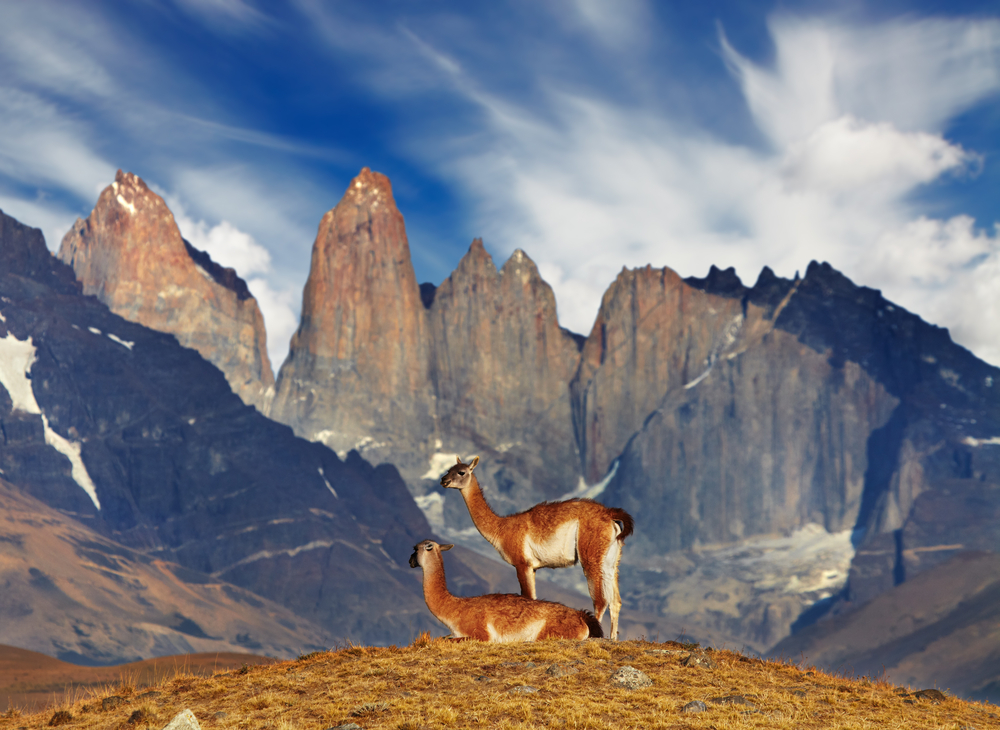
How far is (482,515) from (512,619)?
11.9ft

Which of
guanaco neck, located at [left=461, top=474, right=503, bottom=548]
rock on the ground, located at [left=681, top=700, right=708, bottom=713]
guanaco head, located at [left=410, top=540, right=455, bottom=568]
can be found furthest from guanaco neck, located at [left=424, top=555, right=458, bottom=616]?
rock on the ground, located at [left=681, top=700, right=708, bottom=713]

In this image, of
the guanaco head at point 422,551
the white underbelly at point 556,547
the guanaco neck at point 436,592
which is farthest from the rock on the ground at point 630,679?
the guanaco head at point 422,551

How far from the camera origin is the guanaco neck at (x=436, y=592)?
26609 mm

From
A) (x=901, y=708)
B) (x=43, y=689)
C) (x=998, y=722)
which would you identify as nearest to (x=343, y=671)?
(x=901, y=708)

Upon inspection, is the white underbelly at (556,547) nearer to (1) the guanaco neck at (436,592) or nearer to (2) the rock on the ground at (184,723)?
(1) the guanaco neck at (436,592)

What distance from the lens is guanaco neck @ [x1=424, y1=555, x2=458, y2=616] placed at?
2661 cm

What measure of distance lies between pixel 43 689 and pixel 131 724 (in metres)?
69.4

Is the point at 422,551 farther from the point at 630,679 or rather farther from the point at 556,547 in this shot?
the point at 630,679

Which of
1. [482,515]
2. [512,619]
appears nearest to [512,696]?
[512,619]

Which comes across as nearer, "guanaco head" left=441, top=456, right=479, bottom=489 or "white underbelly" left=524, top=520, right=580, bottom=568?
"white underbelly" left=524, top=520, right=580, bottom=568

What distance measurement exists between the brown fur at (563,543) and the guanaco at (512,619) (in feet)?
2.39

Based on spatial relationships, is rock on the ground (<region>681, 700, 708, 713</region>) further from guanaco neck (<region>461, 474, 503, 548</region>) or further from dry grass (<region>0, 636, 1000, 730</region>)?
guanaco neck (<region>461, 474, 503, 548</region>)

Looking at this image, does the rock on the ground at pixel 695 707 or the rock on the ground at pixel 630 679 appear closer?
the rock on the ground at pixel 695 707

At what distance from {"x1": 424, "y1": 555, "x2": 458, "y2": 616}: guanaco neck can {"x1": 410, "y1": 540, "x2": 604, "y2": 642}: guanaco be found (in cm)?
3
